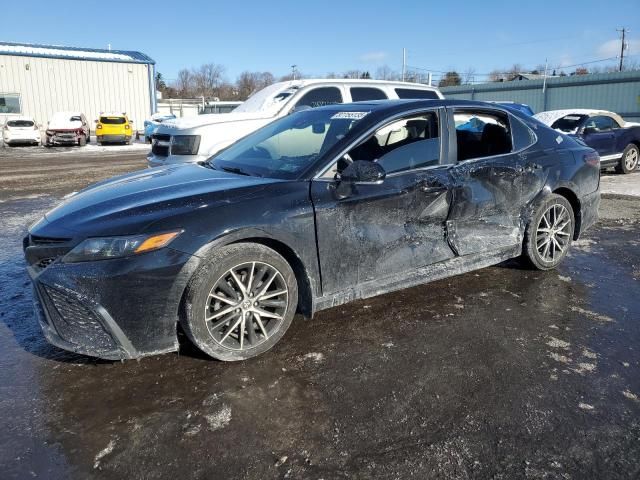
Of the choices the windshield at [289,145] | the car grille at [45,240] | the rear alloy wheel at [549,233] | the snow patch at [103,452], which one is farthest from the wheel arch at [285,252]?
the rear alloy wheel at [549,233]

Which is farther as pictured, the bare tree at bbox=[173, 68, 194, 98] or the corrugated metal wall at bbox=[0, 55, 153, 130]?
the bare tree at bbox=[173, 68, 194, 98]

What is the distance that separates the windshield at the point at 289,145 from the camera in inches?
146

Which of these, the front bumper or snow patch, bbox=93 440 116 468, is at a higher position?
the front bumper

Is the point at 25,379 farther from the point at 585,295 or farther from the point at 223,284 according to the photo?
the point at 585,295

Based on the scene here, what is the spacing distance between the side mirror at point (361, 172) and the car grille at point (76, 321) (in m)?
1.75

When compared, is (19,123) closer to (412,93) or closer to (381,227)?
(412,93)

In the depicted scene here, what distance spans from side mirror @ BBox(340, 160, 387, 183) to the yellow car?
89.1 ft

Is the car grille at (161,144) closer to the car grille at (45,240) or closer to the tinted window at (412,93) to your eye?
the tinted window at (412,93)

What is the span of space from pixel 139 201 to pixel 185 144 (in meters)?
4.70

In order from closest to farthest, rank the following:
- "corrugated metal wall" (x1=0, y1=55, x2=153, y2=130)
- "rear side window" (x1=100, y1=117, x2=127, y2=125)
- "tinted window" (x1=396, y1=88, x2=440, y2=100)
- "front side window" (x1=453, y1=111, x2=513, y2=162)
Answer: "front side window" (x1=453, y1=111, x2=513, y2=162), "tinted window" (x1=396, y1=88, x2=440, y2=100), "rear side window" (x1=100, y1=117, x2=127, y2=125), "corrugated metal wall" (x1=0, y1=55, x2=153, y2=130)

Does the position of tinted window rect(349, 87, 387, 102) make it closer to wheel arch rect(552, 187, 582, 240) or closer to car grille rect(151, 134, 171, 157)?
car grille rect(151, 134, 171, 157)

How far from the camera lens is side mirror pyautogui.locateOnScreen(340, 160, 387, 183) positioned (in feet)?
11.2

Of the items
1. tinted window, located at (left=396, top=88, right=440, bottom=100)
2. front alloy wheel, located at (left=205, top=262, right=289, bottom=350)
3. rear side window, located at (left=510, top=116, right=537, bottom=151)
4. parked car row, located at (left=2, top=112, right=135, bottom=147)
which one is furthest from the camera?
parked car row, located at (left=2, top=112, right=135, bottom=147)

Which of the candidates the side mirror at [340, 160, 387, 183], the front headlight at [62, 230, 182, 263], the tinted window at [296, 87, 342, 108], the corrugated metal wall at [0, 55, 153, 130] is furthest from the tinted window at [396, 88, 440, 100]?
the corrugated metal wall at [0, 55, 153, 130]
